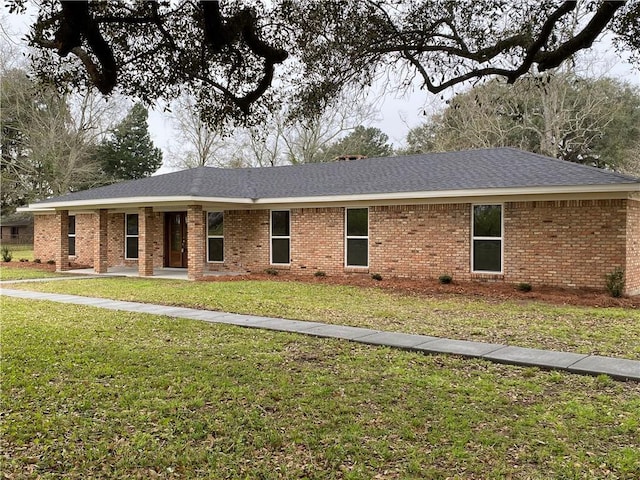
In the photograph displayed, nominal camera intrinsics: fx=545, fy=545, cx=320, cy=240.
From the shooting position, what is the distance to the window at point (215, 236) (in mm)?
19531

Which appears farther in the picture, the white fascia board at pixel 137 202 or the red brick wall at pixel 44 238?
the red brick wall at pixel 44 238

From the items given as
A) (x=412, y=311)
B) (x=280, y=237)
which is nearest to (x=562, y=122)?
(x=280, y=237)

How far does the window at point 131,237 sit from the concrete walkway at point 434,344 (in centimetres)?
1104

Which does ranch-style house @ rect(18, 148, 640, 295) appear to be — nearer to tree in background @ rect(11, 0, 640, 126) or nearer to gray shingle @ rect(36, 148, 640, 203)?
gray shingle @ rect(36, 148, 640, 203)

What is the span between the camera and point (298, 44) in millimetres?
7633

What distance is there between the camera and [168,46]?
7379 millimetres

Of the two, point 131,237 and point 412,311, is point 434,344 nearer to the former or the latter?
point 412,311

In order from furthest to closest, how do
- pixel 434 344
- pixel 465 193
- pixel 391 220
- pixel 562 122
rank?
pixel 562 122, pixel 391 220, pixel 465 193, pixel 434 344

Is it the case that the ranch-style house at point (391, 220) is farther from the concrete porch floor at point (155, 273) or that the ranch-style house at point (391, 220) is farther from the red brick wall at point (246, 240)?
the concrete porch floor at point (155, 273)

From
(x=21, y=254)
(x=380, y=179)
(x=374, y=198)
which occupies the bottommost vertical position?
(x=21, y=254)

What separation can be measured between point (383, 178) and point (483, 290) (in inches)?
204

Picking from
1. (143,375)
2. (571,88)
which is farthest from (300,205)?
(571,88)

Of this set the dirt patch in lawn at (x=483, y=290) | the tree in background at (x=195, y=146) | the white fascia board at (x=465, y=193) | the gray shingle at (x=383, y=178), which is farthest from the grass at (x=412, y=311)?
the tree in background at (x=195, y=146)

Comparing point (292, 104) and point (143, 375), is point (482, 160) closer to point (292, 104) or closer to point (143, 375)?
point (292, 104)
